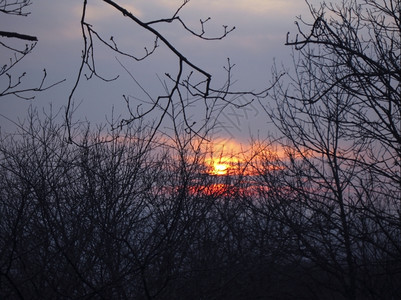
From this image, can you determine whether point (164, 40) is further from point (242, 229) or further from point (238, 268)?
point (242, 229)

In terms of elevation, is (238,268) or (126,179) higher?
(126,179)

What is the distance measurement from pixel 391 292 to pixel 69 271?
7004 millimetres

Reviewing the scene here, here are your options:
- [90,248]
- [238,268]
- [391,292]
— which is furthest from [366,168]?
[90,248]

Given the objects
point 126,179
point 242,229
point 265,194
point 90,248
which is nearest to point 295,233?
point 242,229

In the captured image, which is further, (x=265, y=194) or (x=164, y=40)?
(x=265, y=194)

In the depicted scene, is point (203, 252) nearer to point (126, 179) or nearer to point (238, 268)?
point (238, 268)

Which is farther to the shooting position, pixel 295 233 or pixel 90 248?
pixel 295 233

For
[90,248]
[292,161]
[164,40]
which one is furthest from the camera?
[292,161]

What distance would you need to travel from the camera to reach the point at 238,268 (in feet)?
31.0

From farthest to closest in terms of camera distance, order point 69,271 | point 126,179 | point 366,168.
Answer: point 126,179 → point 366,168 → point 69,271

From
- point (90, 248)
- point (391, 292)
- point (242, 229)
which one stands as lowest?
point (391, 292)

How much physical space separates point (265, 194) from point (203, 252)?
3302 millimetres

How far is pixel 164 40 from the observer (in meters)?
2.79

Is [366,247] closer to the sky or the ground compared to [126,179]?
closer to the ground
